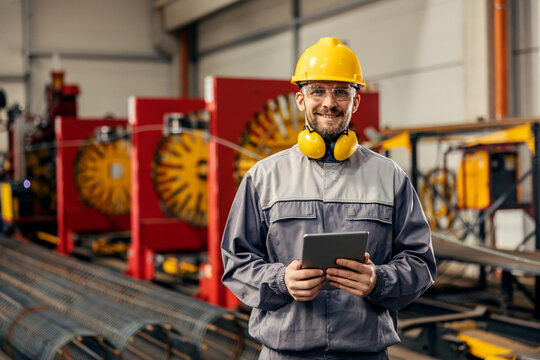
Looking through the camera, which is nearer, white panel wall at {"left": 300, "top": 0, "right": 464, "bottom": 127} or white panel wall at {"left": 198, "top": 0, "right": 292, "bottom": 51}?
white panel wall at {"left": 300, "top": 0, "right": 464, "bottom": 127}

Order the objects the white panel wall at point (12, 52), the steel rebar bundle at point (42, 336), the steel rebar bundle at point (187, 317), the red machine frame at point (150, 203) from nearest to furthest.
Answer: the steel rebar bundle at point (42, 336) → the steel rebar bundle at point (187, 317) → the red machine frame at point (150, 203) → the white panel wall at point (12, 52)

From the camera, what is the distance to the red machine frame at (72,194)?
9820 millimetres

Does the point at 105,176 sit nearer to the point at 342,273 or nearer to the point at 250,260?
the point at 250,260

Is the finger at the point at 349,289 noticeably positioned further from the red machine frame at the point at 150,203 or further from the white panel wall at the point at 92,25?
the white panel wall at the point at 92,25

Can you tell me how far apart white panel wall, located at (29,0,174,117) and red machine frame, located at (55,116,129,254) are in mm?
7034

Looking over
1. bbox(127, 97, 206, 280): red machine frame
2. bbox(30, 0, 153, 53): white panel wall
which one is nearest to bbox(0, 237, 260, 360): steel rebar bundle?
bbox(127, 97, 206, 280): red machine frame

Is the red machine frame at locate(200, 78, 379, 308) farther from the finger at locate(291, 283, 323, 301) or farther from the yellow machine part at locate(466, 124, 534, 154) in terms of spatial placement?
the finger at locate(291, 283, 323, 301)

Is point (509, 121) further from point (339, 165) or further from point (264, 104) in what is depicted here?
point (339, 165)

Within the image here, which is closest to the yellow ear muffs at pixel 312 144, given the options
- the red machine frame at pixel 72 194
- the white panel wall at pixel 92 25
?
the red machine frame at pixel 72 194

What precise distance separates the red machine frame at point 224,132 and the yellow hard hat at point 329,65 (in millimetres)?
3757

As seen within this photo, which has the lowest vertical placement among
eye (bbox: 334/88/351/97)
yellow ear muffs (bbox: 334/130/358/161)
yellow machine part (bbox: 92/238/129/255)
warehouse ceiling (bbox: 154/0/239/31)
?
yellow machine part (bbox: 92/238/129/255)

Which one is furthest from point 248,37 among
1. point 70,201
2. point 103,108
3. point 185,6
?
point 70,201

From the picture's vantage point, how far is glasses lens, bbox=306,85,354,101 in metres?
2.10

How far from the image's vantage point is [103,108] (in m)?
17.1
